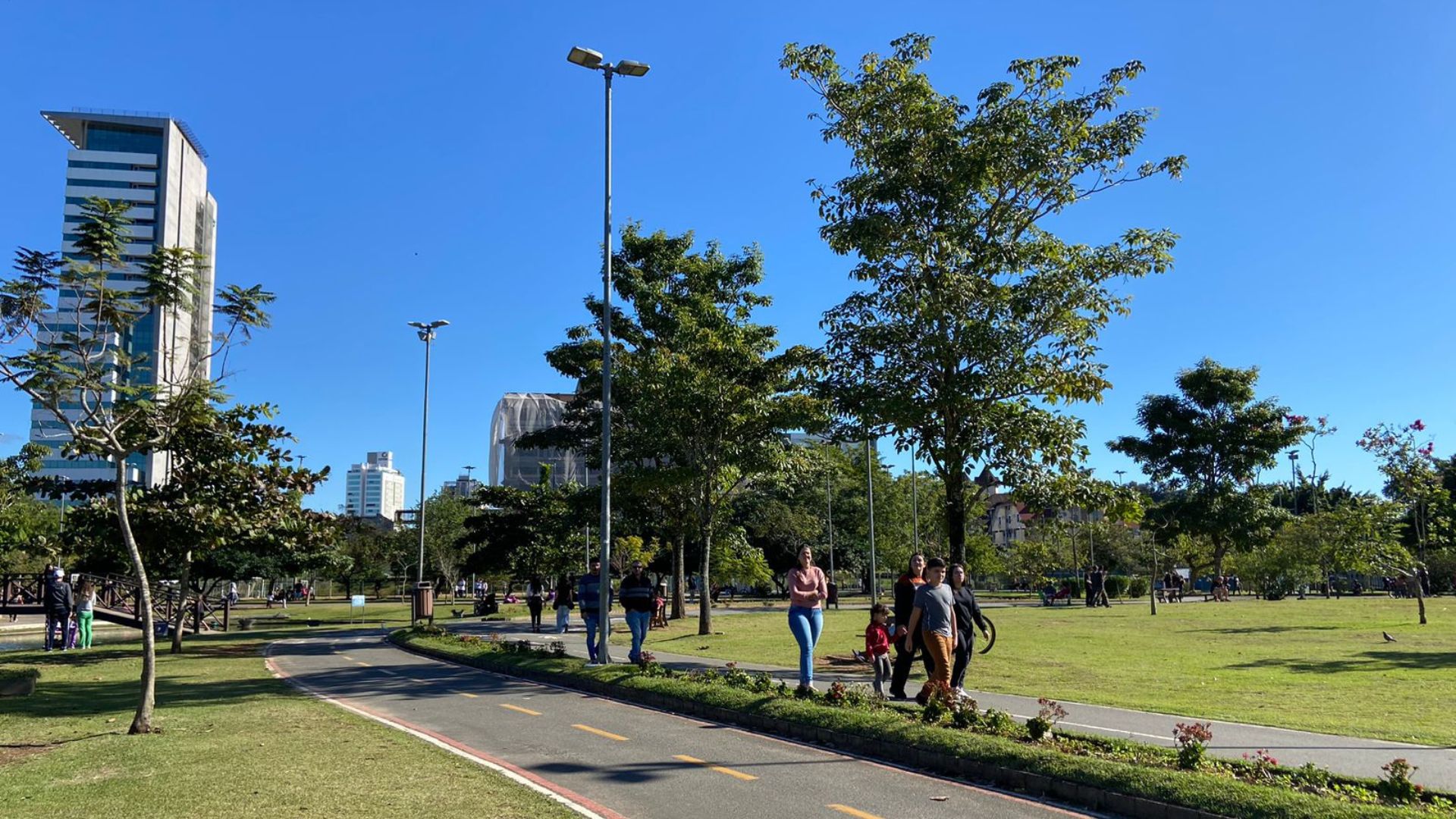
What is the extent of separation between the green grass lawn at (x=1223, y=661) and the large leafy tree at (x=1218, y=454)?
17973 mm

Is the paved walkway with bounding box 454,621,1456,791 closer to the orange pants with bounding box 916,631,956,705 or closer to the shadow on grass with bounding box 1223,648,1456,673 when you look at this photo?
the orange pants with bounding box 916,631,956,705


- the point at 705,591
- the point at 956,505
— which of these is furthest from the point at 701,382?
the point at 956,505

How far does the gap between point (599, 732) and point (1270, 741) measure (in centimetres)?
684

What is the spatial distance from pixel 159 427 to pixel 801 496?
183 feet

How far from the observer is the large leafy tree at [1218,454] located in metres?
49.0

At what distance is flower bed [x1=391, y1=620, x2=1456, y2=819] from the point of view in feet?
20.7

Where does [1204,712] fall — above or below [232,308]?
below

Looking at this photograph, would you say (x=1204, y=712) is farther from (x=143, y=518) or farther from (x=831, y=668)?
(x=143, y=518)

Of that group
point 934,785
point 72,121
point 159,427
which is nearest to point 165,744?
point 159,427

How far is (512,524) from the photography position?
4412cm

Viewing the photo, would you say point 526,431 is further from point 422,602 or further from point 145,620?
point 145,620

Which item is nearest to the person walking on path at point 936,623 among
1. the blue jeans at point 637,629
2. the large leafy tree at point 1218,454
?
the blue jeans at point 637,629

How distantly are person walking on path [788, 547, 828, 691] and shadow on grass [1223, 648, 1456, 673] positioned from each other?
8.12 metres

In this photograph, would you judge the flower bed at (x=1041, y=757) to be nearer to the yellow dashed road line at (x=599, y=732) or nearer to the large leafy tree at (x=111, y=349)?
the yellow dashed road line at (x=599, y=732)
